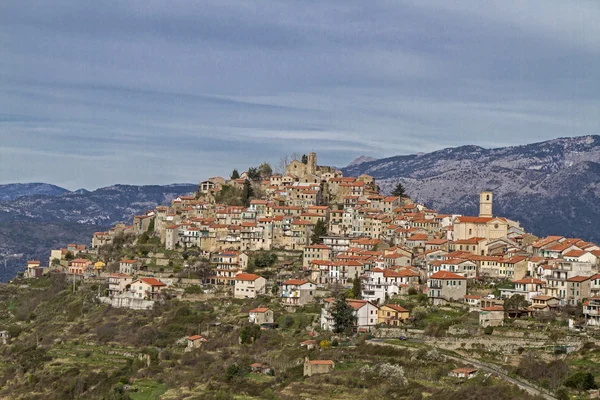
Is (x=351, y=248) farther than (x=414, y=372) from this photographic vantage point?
Yes

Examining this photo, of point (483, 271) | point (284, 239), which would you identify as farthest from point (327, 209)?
point (483, 271)

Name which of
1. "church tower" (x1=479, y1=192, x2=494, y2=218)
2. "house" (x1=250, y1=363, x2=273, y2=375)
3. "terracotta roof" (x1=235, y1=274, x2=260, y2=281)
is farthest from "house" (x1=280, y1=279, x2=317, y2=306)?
"church tower" (x1=479, y1=192, x2=494, y2=218)

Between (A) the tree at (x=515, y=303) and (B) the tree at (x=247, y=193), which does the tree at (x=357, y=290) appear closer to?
(A) the tree at (x=515, y=303)

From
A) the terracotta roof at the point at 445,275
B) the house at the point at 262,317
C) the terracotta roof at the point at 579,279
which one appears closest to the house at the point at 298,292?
the house at the point at 262,317

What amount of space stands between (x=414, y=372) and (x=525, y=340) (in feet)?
25.0

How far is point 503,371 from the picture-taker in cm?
5391

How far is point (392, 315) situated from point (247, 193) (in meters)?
39.6

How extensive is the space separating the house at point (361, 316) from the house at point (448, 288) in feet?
17.0

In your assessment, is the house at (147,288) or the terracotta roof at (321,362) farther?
the house at (147,288)

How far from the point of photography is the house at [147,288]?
82.9 metres

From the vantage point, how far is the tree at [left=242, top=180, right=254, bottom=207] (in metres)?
103

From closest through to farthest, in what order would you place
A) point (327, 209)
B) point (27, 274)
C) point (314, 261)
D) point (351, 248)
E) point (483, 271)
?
1. point (483, 271)
2. point (314, 261)
3. point (351, 248)
4. point (327, 209)
5. point (27, 274)

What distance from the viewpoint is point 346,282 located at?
79250mm

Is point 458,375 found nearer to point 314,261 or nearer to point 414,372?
point 414,372
